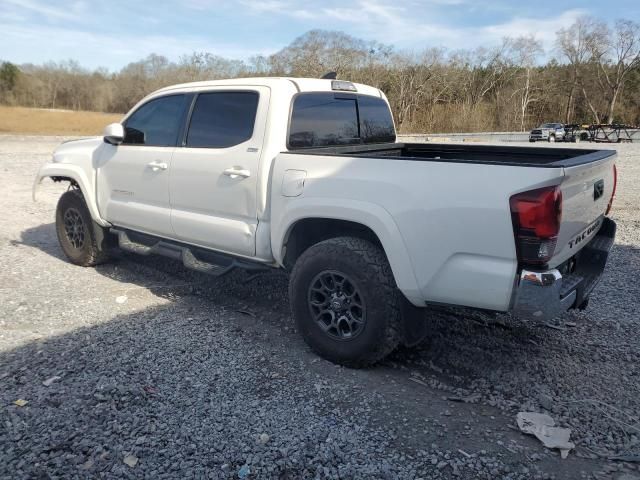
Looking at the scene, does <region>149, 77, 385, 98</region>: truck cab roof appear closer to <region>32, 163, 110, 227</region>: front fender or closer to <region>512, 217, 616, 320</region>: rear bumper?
<region>32, 163, 110, 227</region>: front fender

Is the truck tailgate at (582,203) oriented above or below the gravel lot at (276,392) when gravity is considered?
above

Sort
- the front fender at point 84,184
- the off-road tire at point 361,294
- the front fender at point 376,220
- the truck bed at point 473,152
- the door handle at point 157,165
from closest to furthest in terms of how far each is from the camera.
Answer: the front fender at point 376,220
the off-road tire at point 361,294
the truck bed at point 473,152
the door handle at point 157,165
the front fender at point 84,184

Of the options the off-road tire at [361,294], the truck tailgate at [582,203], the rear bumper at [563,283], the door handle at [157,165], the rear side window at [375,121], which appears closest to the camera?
the rear bumper at [563,283]

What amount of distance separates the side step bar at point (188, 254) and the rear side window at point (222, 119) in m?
0.93

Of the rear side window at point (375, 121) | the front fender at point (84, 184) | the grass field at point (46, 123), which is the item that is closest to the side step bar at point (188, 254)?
the front fender at point (84, 184)

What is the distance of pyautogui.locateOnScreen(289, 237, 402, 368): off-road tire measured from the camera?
11.0ft

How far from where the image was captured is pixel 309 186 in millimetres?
3607

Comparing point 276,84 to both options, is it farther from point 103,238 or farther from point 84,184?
point 103,238

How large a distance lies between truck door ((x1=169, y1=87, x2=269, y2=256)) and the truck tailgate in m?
2.16

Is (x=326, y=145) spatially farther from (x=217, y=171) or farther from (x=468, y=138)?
(x=468, y=138)

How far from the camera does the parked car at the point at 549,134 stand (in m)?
39.2

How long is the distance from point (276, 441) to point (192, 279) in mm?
3063

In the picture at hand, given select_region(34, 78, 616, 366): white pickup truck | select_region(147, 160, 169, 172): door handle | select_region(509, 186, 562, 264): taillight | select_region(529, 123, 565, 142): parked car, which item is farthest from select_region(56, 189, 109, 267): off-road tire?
select_region(529, 123, 565, 142): parked car

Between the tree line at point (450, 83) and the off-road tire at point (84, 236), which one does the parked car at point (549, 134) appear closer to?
the tree line at point (450, 83)
